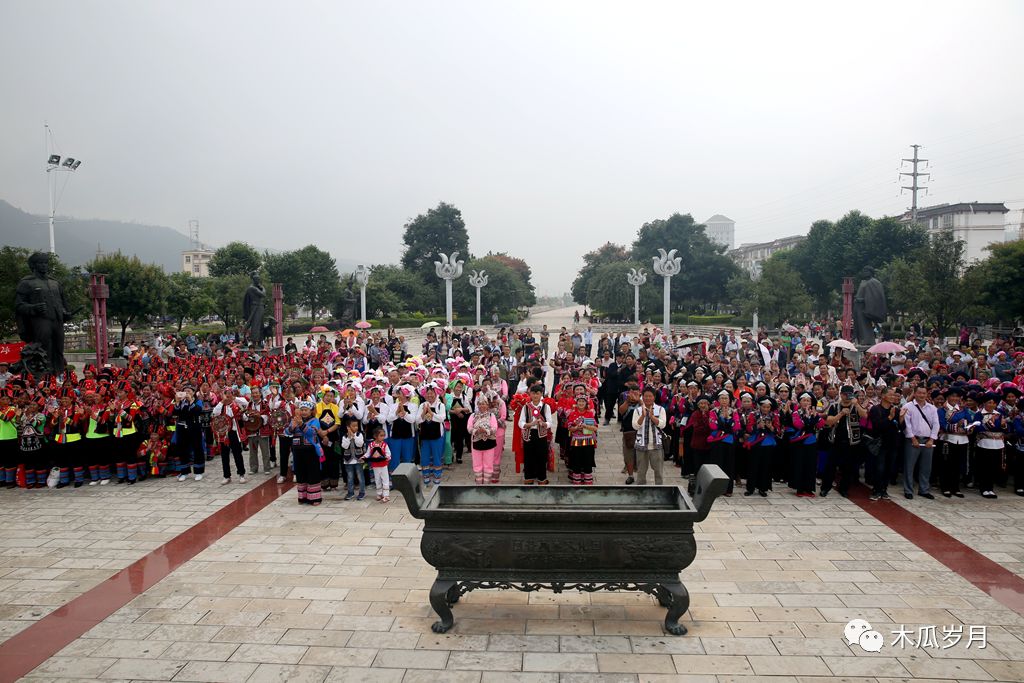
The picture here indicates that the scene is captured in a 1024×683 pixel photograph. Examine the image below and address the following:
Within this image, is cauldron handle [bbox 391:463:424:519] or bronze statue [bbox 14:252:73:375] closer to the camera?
cauldron handle [bbox 391:463:424:519]

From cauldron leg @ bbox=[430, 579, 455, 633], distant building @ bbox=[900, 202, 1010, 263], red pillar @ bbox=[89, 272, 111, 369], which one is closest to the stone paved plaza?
cauldron leg @ bbox=[430, 579, 455, 633]

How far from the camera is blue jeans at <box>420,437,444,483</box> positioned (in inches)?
353

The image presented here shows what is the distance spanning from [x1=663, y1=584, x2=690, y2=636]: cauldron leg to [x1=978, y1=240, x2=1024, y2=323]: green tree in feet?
89.1

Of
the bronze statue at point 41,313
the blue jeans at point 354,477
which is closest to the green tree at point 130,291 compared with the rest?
the bronze statue at point 41,313

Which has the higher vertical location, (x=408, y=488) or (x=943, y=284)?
(x=943, y=284)

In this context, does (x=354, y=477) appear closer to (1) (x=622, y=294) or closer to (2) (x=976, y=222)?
(1) (x=622, y=294)

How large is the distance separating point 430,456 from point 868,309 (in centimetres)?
1419

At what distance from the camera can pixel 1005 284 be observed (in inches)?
1032

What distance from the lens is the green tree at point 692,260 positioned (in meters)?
52.0

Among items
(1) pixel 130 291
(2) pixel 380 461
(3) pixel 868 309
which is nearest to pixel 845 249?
(3) pixel 868 309

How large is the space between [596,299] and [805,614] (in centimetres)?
4587

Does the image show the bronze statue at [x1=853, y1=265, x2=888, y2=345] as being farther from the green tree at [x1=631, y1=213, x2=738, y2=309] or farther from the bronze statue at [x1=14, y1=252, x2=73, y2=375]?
the green tree at [x1=631, y1=213, x2=738, y2=309]

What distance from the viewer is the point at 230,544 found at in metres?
6.96

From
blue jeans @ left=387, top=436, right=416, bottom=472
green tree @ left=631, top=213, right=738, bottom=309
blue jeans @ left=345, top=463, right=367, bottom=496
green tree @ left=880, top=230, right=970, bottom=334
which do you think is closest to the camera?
blue jeans @ left=345, top=463, right=367, bottom=496
